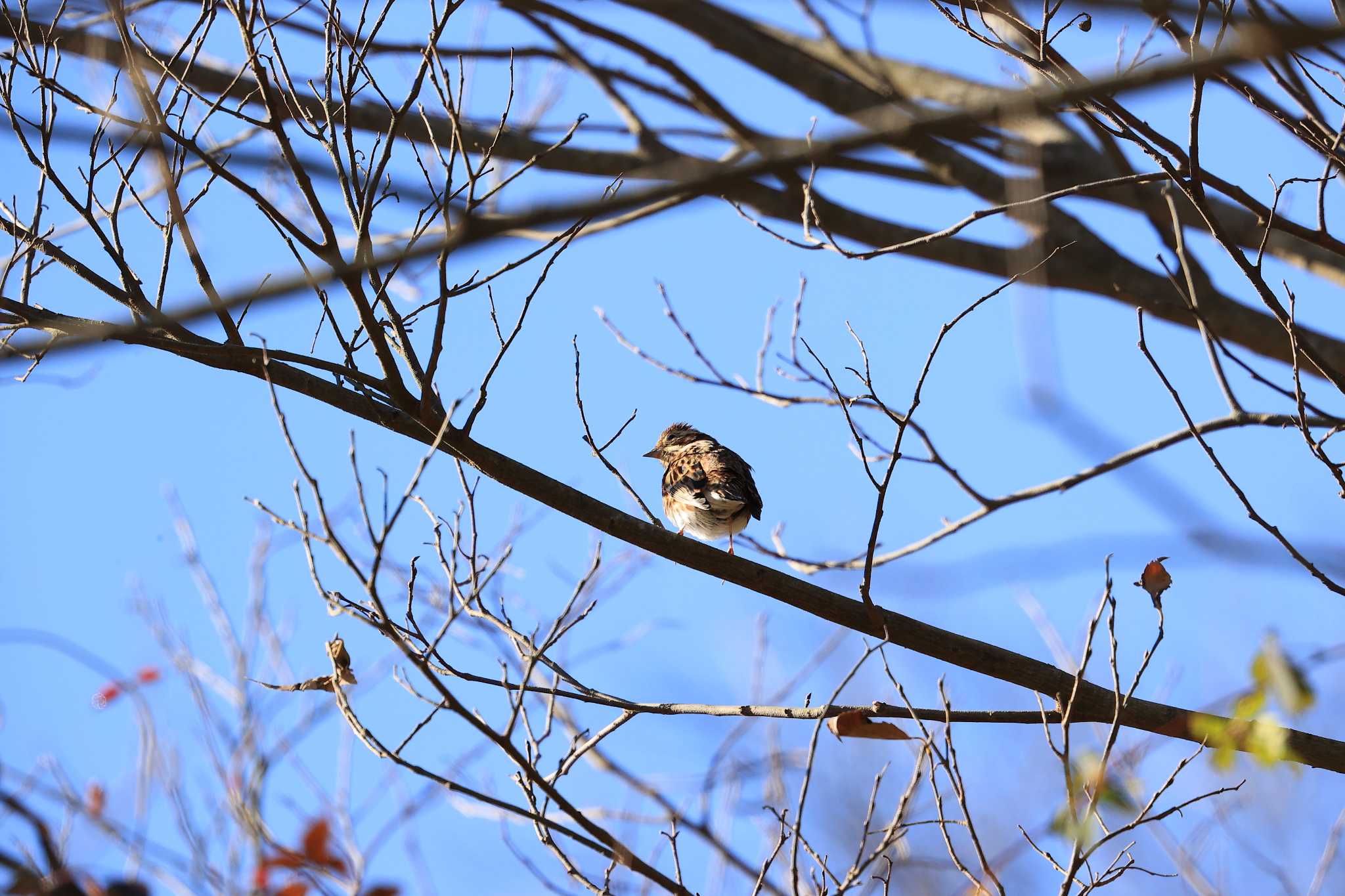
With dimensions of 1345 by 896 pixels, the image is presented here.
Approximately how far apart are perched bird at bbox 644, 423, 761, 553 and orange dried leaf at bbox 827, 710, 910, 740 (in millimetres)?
2084

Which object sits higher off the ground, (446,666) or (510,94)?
(510,94)

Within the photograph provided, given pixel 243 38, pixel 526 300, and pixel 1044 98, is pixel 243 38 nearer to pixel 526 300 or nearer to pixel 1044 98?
pixel 526 300

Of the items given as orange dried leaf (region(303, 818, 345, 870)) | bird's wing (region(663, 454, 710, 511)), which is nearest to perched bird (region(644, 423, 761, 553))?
bird's wing (region(663, 454, 710, 511))

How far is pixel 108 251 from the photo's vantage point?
3838 millimetres

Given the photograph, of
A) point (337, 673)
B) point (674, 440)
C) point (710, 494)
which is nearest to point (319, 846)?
point (337, 673)

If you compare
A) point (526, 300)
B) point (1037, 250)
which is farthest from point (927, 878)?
point (526, 300)

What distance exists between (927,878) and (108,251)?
6125mm

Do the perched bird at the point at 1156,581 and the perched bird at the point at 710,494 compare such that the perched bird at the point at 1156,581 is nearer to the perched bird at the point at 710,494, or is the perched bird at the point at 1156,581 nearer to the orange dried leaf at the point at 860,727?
the orange dried leaf at the point at 860,727

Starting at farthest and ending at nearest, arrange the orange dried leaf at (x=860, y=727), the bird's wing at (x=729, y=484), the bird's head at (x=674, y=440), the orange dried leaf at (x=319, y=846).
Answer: the bird's head at (x=674, y=440) < the bird's wing at (x=729, y=484) < the orange dried leaf at (x=860, y=727) < the orange dried leaf at (x=319, y=846)

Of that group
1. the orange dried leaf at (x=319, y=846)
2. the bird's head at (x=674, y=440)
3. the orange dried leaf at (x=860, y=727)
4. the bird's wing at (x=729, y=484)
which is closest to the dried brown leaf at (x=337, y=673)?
the orange dried leaf at (x=319, y=846)

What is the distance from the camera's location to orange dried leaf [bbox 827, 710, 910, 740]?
418cm

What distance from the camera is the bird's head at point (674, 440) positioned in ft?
27.1

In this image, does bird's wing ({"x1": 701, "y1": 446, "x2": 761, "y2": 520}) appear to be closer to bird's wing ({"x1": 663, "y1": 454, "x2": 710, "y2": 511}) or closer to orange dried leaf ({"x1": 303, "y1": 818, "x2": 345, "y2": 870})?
bird's wing ({"x1": 663, "y1": 454, "x2": 710, "y2": 511})

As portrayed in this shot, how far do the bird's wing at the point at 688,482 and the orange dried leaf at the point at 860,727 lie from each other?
2.65m
